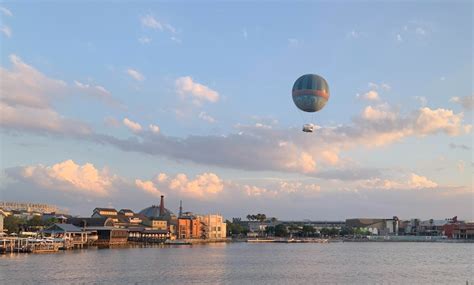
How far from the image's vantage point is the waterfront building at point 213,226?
613 feet

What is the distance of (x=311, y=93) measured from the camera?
65.4m

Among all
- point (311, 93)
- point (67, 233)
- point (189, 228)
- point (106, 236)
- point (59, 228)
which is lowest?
point (106, 236)

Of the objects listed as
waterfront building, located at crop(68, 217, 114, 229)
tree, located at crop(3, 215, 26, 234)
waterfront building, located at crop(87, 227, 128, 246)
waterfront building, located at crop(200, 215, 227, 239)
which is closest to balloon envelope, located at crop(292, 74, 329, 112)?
waterfront building, located at crop(87, 227, 128, 246)

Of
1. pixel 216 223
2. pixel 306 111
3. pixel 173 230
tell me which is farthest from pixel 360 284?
pixel 216 223

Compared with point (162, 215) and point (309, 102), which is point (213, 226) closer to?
point (162, 215)

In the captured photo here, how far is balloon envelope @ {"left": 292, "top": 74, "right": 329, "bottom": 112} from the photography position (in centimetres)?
6562

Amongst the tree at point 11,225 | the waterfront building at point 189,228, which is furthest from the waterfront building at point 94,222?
the waterfront building at point 189,228

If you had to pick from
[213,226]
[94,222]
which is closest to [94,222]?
[94,222]

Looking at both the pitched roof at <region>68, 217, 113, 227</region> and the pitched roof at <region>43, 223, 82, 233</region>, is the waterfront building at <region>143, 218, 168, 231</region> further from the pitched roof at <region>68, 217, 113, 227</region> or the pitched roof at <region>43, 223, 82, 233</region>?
the pitched roof at <region>43, 223, 82, 233</region>

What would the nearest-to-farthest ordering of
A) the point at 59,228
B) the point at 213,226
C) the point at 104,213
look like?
1. the point at 59,228
2. the point at 104,213
3. the point at 213,226

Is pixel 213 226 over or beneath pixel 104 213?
beneath

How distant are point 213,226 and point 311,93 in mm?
130152

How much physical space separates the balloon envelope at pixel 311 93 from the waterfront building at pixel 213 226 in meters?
124

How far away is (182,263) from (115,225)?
217ft
